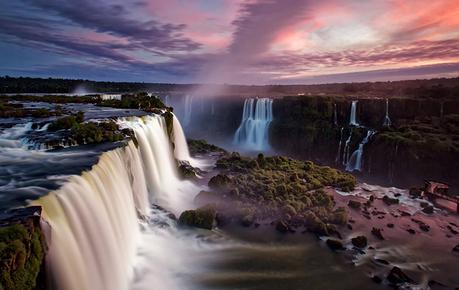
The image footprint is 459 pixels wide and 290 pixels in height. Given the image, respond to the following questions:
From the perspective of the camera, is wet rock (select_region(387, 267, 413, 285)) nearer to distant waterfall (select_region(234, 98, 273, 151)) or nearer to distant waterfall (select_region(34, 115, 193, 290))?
distant waterfall (select_region(34, 115, 193, 290))

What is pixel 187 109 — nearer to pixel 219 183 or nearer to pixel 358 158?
pixel 358 158

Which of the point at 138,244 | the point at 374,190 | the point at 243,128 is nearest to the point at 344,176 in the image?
the point at 374,190

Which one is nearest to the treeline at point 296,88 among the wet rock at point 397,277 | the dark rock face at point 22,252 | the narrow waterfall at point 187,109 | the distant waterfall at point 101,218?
the narrow waterfall at point 187,109

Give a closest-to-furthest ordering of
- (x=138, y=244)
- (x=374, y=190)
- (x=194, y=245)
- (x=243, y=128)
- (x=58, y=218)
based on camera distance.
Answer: (x=58, y=218) < (x=138, y=244) < (x=194, y=245) < (x=374, y=190) < (x=243, y=128)

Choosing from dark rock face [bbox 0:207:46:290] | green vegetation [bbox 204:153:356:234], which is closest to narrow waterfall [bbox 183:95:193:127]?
green vegetation [bbox 204:153:356:234]

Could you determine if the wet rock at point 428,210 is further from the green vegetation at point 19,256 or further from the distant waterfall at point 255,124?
the distant waterfall at point 255,124

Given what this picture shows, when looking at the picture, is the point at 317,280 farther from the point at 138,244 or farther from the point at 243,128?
the point at 243,128

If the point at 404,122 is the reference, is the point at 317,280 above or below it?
below
